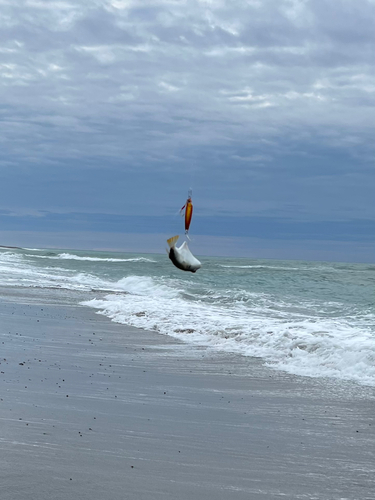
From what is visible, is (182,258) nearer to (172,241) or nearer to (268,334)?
(172,241)

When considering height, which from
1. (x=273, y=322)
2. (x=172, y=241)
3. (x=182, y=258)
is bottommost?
(x=273, y=322)

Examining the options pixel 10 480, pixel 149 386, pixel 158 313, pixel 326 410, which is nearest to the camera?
pixel 10 480

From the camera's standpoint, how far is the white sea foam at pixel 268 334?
963cm

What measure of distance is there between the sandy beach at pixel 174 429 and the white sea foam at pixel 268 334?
0.74 meters

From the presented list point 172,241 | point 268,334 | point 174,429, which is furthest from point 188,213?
point 268,334

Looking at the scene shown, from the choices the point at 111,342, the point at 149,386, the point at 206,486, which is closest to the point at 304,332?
the point at 111,342

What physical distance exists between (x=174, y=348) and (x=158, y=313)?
5.29m

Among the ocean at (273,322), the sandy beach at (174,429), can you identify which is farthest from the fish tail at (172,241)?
the ocean at (273,322)

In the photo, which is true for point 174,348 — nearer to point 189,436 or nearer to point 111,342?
point 111,342

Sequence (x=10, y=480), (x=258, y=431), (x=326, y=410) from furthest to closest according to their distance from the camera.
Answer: (x=326, y=410) < (x=258, y=431) < (x=10, y=480)

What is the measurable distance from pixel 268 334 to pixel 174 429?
6.60 metres

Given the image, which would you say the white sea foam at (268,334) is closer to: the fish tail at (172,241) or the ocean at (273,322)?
the ocean at (273,322)

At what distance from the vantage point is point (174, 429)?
19.2 feet

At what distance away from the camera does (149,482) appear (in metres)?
4.43
